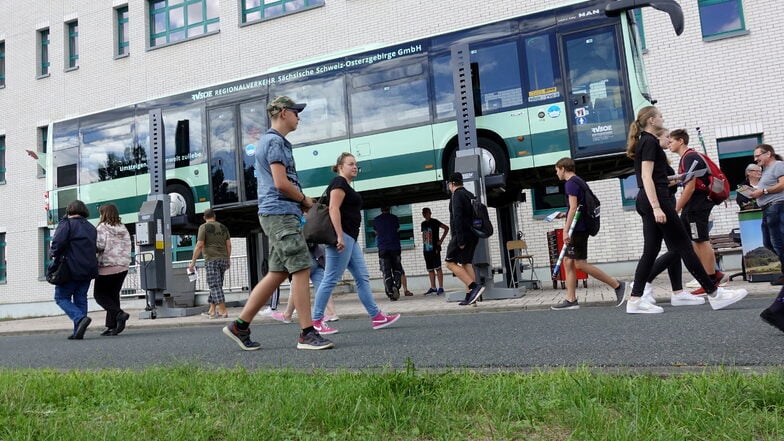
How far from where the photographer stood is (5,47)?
2589cm

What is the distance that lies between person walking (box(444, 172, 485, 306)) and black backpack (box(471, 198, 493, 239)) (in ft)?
0.18

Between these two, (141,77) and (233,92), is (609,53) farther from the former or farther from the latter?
(141,77)

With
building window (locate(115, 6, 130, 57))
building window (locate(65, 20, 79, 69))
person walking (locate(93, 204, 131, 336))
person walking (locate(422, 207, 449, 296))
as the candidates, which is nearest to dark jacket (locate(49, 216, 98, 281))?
person walking (locate(93, 204, 131, 336))

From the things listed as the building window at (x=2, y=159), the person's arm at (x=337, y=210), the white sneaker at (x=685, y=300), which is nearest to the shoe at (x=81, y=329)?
the person's arm at (x=337, y=210)

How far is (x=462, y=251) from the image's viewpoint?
9141 mm

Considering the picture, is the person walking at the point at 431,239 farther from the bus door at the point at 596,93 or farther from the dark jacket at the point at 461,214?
the bus door at the point at 596,93

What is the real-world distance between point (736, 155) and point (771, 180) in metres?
8.27

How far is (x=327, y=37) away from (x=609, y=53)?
1187cm

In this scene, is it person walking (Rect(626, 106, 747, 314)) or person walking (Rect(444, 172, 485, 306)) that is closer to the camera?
person walking (Rect(626, 106, 747, 314))

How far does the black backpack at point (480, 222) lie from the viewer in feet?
30.2

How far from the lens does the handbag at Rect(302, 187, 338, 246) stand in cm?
605

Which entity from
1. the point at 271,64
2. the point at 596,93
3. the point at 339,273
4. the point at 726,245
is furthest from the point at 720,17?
the point at 339,273

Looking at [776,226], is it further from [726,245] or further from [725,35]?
[725,35]

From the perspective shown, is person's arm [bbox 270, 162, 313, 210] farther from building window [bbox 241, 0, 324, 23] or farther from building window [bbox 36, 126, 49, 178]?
building window [bbox 36, 126, 49, 178]
